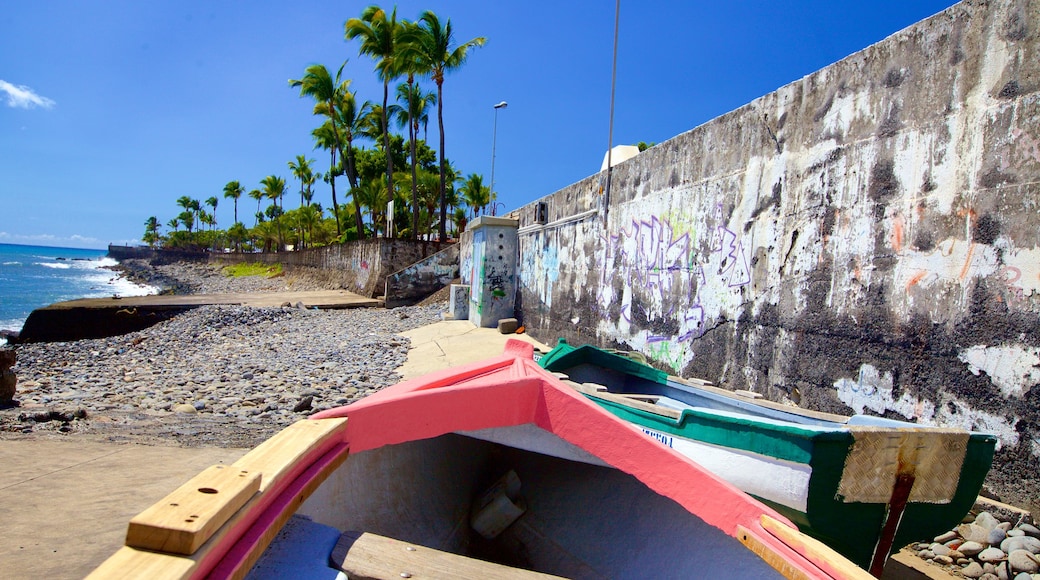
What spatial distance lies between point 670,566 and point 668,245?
4730 millimetres

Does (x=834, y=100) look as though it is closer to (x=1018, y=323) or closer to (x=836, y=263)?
(x=836, y=263)

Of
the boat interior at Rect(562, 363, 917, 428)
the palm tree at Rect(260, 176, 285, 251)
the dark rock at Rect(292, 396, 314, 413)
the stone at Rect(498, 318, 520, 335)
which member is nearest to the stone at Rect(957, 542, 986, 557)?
the boat interior at Rect(562, 363, 917, 428)

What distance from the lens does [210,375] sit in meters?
9.02

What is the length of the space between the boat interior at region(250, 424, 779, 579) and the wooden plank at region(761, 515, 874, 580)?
42 centimetres

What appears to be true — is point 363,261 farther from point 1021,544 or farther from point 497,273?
point 1021,544

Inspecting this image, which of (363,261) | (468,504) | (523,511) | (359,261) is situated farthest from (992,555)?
(359,261)

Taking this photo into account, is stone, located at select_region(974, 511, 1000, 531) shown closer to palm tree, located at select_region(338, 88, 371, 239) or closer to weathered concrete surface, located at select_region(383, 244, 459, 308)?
weathered concrete surface, located at select_region(383, 244, 459, 308)

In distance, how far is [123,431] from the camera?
4977 millimetres

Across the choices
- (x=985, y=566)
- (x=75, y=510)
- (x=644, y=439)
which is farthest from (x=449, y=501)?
(x=985, y=566)

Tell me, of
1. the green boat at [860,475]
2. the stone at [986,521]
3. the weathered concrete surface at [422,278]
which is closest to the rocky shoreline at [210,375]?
the weathered concrete surface at [422,278]

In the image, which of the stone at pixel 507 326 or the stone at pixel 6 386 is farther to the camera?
the stone at pixel 507 326

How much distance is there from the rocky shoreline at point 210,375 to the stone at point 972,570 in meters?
5.10

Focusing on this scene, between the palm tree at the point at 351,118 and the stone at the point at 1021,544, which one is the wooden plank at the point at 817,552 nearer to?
the stone at the point at 1021,544

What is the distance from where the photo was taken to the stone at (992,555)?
315 centimetres
